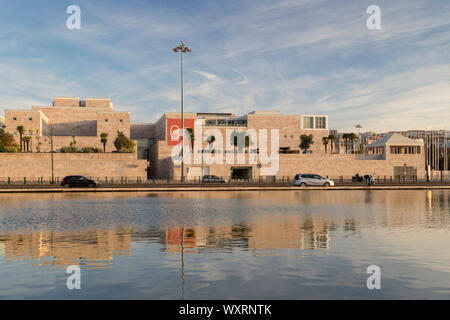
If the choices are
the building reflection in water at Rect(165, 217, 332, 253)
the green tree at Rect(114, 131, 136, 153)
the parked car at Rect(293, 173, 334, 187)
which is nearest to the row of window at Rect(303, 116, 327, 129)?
the green tree at Rect(114, 131, 136, 153)

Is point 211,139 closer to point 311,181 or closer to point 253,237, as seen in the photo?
point 311,181

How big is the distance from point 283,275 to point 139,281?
2796 millimetres

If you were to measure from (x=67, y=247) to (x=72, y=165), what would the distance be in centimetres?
6230

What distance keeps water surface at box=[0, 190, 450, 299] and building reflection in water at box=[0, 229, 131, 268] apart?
3cm

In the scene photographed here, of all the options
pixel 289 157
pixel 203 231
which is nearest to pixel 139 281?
pixel 203 231

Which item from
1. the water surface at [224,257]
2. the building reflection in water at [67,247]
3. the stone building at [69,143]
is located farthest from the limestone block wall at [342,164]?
the building reflection in water at [67,247]

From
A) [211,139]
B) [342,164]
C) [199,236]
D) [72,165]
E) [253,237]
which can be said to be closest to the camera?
Result: [253,237]

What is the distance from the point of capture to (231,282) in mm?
7371

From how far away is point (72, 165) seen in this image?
6900cm

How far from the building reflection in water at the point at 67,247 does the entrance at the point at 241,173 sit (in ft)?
206

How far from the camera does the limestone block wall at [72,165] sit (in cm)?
6644

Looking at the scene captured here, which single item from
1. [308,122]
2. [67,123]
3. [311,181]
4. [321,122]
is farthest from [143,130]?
[311,181]

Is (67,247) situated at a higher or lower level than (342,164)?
lower

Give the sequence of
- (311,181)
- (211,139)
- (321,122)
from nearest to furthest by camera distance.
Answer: (311,181)
(211,139)
(321,122)
